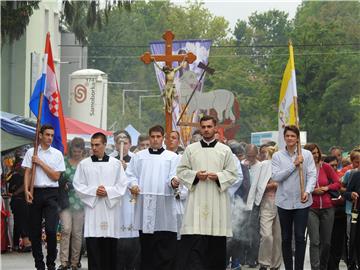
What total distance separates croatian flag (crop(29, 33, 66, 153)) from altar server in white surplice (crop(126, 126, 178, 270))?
7.97 ft

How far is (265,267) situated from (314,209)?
→ 1.65m

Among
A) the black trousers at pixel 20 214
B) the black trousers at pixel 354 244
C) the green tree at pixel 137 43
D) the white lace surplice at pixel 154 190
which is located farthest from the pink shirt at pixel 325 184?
the green tree at pixel 137 43

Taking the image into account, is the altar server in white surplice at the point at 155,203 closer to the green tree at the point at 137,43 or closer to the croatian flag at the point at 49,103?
the croatian flag at the point at 49,103

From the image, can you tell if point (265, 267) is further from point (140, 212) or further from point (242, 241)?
point (140, 212)

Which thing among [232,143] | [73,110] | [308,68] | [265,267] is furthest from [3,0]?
[308,68]

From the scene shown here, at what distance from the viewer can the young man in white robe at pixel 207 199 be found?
45.1ft

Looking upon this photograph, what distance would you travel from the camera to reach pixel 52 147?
16.4 metres

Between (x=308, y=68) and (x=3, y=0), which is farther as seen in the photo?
(x=308, y=68)

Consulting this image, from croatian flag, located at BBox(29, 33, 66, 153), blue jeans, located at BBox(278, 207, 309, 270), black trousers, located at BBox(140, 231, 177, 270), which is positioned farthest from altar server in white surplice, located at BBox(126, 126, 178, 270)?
croatian flag, located at BBox(29, 33, 66, 153)

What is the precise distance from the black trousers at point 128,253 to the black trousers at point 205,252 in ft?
6.76

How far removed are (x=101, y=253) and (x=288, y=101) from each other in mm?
3667

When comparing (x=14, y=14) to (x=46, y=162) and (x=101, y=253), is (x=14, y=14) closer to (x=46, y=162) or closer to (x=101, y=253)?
(x=46, y=162)

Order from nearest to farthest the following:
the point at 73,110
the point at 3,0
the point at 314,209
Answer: the point at 314,209 → the point at 3,0 → the point at 73,110

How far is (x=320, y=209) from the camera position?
52.2ft
